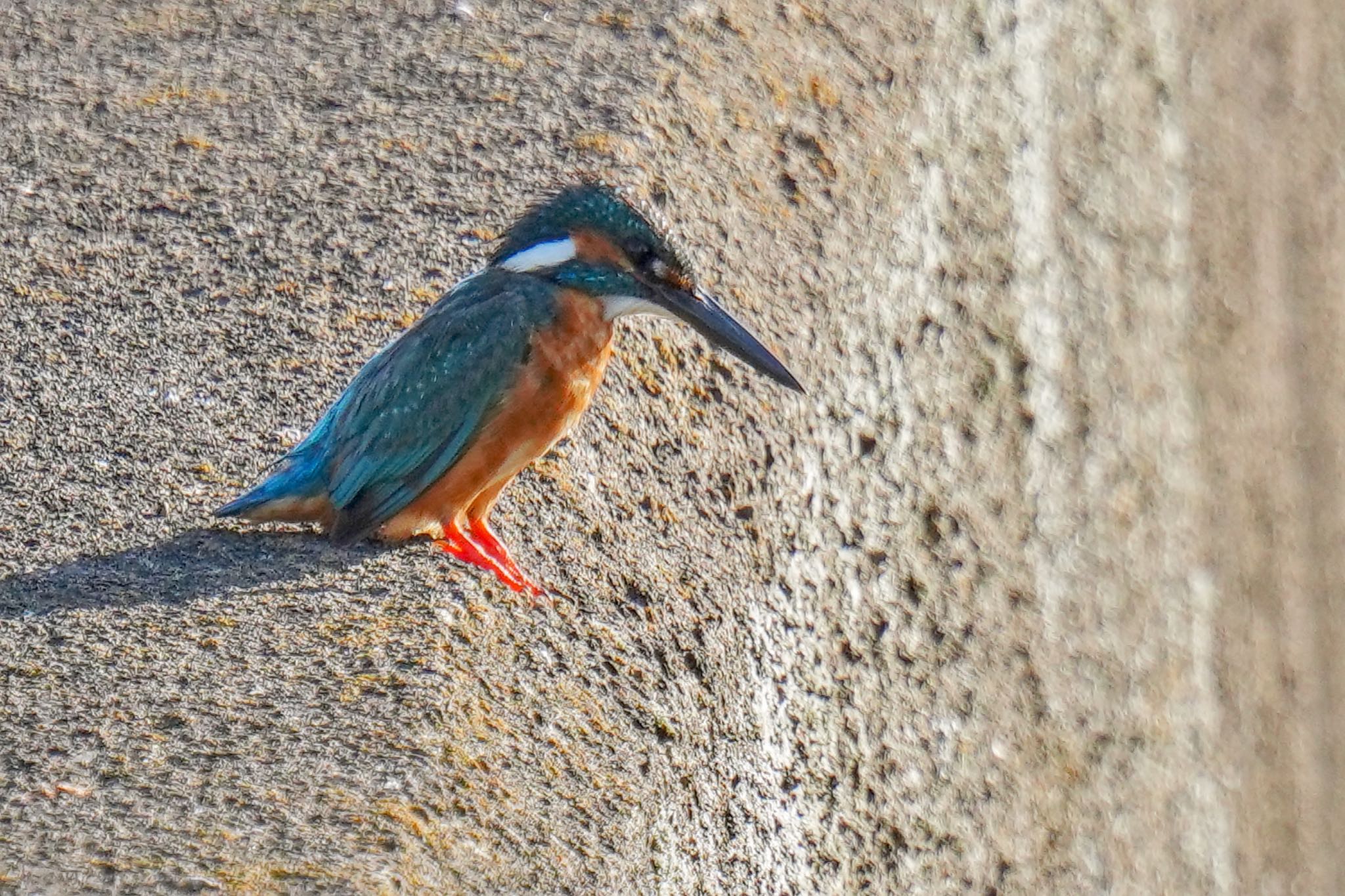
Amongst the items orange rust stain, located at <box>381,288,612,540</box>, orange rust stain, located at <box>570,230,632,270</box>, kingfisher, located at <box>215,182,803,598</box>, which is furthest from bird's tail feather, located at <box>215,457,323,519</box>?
orange rust stain, located at <box>570,230,632,270</box>

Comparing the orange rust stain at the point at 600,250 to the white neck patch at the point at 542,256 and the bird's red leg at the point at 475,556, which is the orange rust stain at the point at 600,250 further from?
the bird's red leg at the point at 475,556

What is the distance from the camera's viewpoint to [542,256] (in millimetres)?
3762

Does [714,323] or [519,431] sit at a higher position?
[714,323]

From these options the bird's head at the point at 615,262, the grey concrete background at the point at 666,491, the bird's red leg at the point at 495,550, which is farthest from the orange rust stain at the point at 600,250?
the bird's red leg at the point at 495,550

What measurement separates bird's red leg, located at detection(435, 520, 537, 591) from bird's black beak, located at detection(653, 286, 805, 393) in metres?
0.70

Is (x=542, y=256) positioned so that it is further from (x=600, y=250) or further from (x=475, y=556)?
(x=475, y=556)

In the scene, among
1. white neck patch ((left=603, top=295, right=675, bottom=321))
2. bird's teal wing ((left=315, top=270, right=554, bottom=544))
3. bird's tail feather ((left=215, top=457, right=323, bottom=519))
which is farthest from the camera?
white neck patch ((left=603, top=295, right=675, bottom=321))

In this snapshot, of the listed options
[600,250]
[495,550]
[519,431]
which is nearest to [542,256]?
[600,250]

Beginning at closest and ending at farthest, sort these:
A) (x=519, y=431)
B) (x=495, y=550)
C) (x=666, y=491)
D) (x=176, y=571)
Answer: (x=176, y=571), (x=495, y=550), (x=519, y=431), (x=666, y=491)

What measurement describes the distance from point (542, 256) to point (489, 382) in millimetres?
337

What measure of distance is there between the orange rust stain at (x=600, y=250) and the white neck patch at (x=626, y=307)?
71mm

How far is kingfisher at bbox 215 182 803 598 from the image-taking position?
341 centimetres

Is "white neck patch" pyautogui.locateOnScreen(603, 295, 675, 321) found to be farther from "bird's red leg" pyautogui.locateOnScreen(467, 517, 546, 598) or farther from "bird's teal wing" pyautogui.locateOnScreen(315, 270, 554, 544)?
"bird's red leg" pyautogui.locateOnScreen(467, 517, 546, 598)

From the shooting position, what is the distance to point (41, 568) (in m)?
3.18
